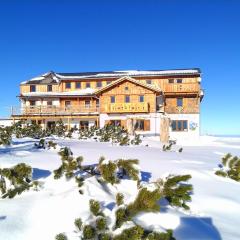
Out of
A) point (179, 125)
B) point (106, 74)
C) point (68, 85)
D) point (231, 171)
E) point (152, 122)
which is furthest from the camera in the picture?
point (68, 85)

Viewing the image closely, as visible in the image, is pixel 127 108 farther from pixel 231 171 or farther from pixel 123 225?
pixel 123 225

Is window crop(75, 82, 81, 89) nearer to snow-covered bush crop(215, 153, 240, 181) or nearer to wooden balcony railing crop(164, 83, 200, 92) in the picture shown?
wooden balcony railing crop(164, 83, 200, 92)

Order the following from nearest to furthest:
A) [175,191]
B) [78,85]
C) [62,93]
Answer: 1. [175,191]
2. [62,93]
3. [78,85]

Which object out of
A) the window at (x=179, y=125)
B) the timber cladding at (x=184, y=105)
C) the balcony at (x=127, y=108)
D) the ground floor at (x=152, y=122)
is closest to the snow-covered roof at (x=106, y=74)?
the timber cladding at (x=184, y=105)

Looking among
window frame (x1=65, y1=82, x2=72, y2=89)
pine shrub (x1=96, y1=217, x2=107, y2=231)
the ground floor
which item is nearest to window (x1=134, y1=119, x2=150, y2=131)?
the ground floor

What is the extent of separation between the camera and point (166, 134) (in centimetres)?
2616

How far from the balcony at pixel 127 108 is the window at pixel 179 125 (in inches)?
159

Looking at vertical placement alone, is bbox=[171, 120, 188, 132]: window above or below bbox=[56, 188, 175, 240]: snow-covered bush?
above

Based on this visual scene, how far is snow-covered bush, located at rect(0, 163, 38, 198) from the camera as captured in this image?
4445 mm

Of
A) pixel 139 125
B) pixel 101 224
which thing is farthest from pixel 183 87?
pixel 101 224

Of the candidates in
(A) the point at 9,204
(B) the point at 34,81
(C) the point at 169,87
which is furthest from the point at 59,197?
(B) the point at 34,81

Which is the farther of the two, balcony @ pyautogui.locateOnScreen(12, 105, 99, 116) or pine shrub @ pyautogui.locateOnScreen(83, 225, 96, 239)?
balcony @ pyautogui.locateOnScreen(12, 105, 99, 116)

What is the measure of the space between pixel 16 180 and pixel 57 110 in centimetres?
3328

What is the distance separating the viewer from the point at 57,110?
122 feet
